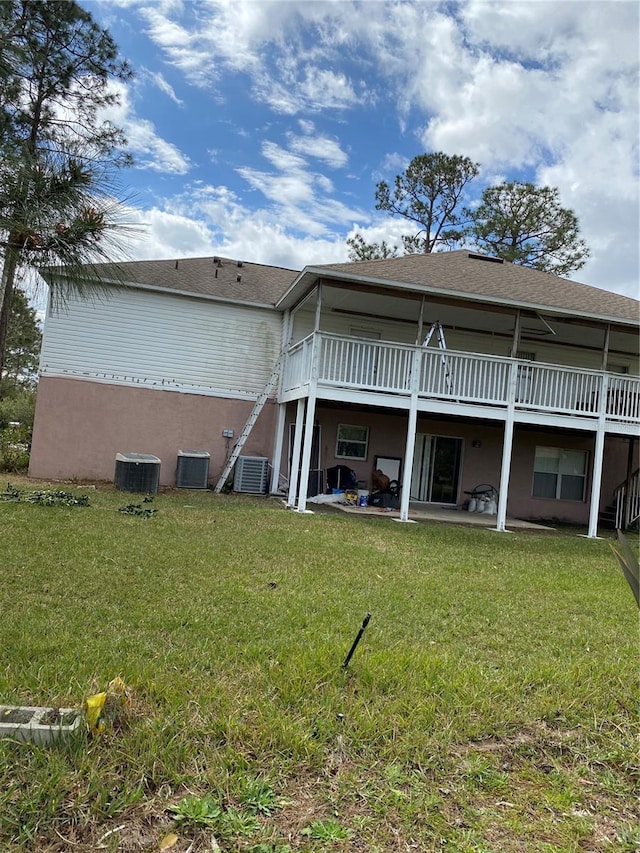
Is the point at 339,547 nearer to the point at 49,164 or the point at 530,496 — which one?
the point at 49,164

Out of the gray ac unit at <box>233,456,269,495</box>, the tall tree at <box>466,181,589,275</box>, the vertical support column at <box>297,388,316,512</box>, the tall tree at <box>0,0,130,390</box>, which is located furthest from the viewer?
the tall tree at <box>466,181,589,275</box>

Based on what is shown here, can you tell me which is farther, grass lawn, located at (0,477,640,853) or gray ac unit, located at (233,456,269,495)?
gray ac unit, located at (233,456,269,495)

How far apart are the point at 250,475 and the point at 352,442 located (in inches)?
109

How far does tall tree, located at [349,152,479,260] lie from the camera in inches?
982

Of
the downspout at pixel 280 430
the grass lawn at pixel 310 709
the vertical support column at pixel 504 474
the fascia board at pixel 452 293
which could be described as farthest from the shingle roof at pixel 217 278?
the grass lawn at pixel 310 709

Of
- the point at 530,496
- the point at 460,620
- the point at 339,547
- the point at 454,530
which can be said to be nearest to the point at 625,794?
the point at 460,620

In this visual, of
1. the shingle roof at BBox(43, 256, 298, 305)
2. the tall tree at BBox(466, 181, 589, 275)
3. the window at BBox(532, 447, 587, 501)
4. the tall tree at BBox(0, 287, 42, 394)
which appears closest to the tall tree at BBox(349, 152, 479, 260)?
the tall tree at BBox(466, 181, 589, 275)

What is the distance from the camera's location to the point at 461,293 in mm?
11391

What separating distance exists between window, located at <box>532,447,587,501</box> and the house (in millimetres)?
39

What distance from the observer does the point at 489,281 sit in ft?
42.6

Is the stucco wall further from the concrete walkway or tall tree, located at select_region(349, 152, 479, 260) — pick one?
tall tree, located at select_region(349, 152, 479, 260)

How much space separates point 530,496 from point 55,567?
12.9 m

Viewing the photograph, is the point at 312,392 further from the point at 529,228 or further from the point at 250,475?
the point at 529,228

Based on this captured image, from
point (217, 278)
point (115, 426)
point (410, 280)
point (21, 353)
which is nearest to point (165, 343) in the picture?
point (115, 426)
